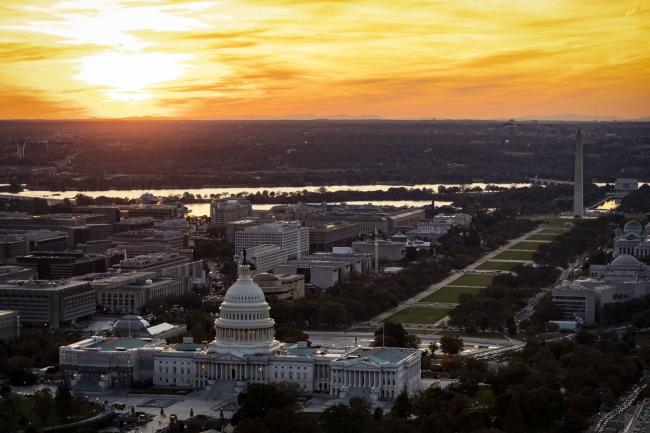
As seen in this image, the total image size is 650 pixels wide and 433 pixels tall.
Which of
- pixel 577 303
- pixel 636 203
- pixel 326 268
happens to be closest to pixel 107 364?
pixel 577 303

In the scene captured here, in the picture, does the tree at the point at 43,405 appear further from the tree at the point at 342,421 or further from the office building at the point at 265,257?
the office building at the point at 265,257

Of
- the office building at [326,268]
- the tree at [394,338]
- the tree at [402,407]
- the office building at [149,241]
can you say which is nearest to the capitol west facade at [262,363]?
the tree at [394,338]

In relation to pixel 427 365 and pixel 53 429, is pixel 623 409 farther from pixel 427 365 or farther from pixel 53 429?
pixel 53 429

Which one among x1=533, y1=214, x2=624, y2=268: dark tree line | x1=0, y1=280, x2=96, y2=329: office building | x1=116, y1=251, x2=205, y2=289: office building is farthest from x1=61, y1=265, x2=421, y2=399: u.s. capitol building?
x1=533, y1=214, x2=624, y2=268: dark tree line

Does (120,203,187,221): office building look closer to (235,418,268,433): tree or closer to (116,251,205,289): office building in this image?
(116,251,205,289): office building

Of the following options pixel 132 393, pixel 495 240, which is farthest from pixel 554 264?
pixel 132 393

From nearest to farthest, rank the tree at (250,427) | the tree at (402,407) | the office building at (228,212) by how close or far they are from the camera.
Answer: the tree at (250,427)
the tree at (402,407)
the office building at (228,212)

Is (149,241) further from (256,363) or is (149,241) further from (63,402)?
→ (63,402)
